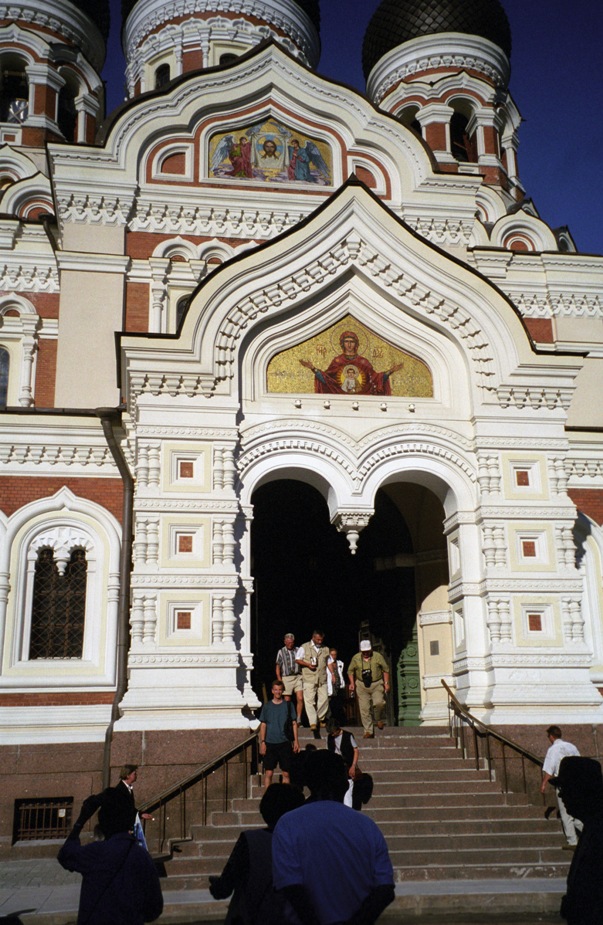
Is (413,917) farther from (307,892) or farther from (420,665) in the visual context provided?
(420,665)

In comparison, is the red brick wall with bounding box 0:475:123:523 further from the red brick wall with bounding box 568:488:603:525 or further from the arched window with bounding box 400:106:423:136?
the arched window with bounding box 400:106:423:136

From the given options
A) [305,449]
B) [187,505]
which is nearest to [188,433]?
[187,505]

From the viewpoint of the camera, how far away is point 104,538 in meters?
13.6

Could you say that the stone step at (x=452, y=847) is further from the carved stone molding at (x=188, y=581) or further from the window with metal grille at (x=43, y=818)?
the window with metal grille at (x=43, y=818)

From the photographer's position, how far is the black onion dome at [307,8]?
25375 millimetres

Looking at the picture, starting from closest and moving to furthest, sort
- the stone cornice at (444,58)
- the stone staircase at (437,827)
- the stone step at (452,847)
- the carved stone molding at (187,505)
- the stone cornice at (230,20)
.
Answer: the stone staircase at (437,827) → the stone step at (452,847) → the carved stone molding at (187,505) → the stone cornice at (444,58) → the stone cornice at (230,20)

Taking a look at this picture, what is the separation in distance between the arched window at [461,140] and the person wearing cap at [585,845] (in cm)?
2040

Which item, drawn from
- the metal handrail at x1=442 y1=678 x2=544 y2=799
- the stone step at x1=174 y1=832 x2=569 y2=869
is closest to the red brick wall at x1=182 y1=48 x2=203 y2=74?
the metal handrail at x1=442 y1=678 x2=544 y2=799

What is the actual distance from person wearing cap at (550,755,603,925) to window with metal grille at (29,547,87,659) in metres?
10.0

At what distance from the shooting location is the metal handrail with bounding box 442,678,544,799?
35.8 feet

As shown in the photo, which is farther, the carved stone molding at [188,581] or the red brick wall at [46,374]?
the red brick wall at [46,374]

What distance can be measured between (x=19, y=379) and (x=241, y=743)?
8348 mm

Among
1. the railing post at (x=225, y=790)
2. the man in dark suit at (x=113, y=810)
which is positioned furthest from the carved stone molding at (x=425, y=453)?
the man in dark suit at (x=113, y=810)

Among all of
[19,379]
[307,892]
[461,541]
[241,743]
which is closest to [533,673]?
[461,541]
